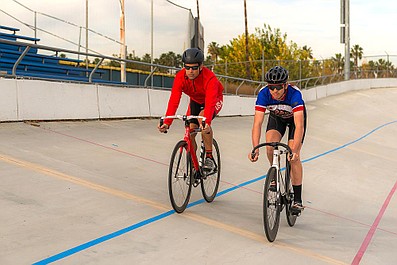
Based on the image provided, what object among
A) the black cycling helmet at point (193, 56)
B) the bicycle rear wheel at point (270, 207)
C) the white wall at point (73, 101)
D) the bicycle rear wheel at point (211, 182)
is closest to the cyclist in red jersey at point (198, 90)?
the black cycling helmet at point (193, 56)

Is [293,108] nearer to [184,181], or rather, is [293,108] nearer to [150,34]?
[184,181]

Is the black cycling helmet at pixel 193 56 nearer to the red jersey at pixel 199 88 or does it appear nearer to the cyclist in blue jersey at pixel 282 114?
the red jersey at pixel 199 88

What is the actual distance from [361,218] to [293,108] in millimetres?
2537

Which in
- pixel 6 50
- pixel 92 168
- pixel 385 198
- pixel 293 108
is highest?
pixel 6 50

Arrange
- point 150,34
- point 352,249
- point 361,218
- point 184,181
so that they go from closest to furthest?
point 352,249
point 184,181
point 361,218
point 150,34

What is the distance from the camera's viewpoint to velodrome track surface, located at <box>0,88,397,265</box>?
497cm

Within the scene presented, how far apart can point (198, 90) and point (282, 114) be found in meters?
1.16

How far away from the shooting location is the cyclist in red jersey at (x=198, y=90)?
6.30 meters

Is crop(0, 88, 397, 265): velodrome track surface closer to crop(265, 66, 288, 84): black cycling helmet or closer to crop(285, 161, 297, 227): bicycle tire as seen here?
crop(285, 161, 297, 227): bicycle tire

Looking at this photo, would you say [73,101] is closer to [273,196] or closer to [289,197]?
[289,197]

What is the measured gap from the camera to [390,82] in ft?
161

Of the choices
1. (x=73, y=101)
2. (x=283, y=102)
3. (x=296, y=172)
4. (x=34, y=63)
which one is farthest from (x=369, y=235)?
(x=34, y=63)

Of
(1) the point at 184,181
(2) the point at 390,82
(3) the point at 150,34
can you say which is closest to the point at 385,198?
(1) the point at 184,181

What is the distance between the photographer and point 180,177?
6.27 meters
